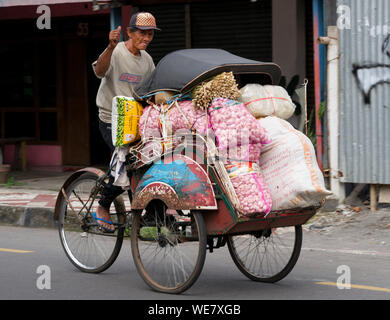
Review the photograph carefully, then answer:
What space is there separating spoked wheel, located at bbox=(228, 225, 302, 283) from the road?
101 mm

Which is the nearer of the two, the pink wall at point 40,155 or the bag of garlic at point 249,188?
the bag of garlic at point 249,188

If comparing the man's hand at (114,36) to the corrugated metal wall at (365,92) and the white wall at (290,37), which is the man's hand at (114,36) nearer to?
the corrugated metal wall at (365,92)

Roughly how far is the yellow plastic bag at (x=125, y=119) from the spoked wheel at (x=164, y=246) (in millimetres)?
576

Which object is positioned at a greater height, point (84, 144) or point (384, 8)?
point (384, 8)

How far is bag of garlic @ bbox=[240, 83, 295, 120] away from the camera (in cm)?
607

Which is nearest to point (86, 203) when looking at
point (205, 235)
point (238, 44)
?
point (205, 235)

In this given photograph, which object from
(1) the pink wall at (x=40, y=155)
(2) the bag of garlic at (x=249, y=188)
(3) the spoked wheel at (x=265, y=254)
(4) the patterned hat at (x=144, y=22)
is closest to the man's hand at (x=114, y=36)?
(4) the patterned hat at (x=144, y=22)

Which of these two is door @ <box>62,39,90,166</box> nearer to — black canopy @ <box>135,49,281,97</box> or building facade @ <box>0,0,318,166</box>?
building facade @ <box>0,0,318,166</box>

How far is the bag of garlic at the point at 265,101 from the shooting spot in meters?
6.07

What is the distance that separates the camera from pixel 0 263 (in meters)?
7.41

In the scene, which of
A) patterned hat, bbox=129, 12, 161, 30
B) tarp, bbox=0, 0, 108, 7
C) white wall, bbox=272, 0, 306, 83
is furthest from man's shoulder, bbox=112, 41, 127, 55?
white wall, bbox=272, 0, 306, 83

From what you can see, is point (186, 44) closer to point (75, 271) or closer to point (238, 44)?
point (238, 44)

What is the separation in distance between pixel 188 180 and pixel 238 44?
22.5ft
